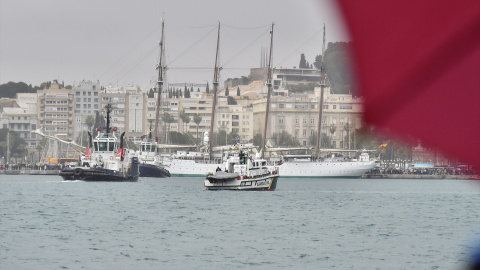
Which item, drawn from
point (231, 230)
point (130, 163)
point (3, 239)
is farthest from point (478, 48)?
point (130, 163)

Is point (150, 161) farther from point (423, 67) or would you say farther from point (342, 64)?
point (423, 67)

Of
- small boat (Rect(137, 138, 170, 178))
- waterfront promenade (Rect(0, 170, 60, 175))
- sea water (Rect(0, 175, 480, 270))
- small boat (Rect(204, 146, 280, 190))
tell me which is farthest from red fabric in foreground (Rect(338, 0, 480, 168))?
waterfront promenade (Rect(0, 170, 60, 175))

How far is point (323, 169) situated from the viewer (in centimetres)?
13588

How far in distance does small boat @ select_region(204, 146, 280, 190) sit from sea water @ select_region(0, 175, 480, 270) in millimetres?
7769

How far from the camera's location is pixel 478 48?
179 centimetres

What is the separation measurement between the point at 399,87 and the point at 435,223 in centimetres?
4010

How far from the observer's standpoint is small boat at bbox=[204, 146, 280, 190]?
211ft

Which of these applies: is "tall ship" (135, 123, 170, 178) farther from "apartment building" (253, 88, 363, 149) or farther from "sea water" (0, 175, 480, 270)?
"sea water" (0, 175, 480, 270)

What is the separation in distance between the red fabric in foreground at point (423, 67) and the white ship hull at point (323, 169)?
134 meters

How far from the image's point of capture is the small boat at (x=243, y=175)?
64188mm

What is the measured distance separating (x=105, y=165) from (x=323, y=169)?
2216 inches

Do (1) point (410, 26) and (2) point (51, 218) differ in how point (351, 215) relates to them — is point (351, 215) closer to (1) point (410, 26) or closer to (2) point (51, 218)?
(2) point (51, 218)

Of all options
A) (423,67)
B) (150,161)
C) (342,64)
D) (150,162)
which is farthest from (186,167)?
(423,67)

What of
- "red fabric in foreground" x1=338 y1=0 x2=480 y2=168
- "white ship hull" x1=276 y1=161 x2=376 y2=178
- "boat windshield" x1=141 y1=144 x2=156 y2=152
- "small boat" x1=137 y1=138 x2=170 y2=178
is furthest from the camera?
"white ship hull" x1=276 y1=161 x2=376 y2=178
